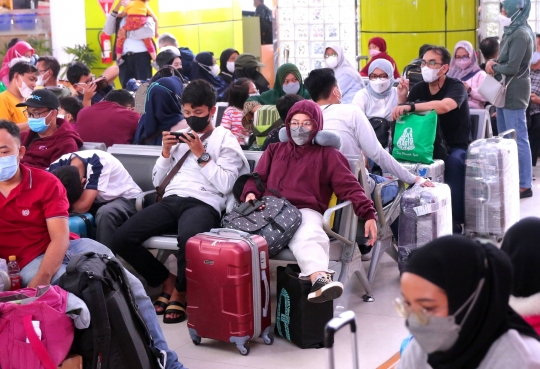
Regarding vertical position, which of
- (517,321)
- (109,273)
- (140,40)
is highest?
(140,40)

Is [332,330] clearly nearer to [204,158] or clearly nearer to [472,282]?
[472,282]

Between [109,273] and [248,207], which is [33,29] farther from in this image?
[109,273]

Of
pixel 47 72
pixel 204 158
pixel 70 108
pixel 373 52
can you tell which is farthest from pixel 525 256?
pixel 373 52

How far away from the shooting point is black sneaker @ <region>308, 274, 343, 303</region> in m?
4.30

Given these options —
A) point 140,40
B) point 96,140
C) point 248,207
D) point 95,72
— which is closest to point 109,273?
point 248,207

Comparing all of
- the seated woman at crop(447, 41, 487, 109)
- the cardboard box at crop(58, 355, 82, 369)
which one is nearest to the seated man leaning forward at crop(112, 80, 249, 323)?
the cardboard box at crop(58, 355, 82, 369)

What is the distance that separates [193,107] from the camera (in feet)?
16.8

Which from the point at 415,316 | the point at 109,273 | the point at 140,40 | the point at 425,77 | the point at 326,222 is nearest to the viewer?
the point at 415,316

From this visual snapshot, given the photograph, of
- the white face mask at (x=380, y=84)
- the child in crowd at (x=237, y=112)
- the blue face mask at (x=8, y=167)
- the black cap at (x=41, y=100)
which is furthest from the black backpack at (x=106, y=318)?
the white face mask at (x=380, y=84)

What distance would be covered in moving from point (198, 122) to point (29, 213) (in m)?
1.38

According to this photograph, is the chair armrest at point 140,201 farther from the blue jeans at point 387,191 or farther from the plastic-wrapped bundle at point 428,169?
the plastic-wrapped bundle at point 428,169

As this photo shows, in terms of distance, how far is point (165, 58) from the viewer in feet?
27.8

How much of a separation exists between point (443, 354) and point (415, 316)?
0.13m

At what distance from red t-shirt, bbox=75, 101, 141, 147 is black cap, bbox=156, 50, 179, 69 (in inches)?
83.0
